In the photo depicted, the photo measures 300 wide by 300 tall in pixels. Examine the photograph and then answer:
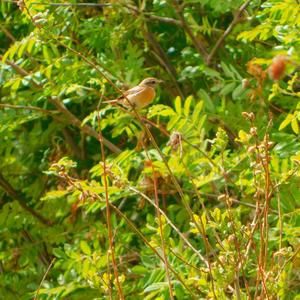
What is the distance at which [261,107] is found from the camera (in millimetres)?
5316

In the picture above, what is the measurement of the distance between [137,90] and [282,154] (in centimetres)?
80

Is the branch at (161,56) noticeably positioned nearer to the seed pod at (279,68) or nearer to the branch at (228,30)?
the branch at (228,30)

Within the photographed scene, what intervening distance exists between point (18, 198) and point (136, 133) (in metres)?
1.52

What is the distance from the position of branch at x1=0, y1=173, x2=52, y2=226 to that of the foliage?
0.05 ft

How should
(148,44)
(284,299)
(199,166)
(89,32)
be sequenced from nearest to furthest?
(284,299)
(199,166)
(89,32)
(148,44)

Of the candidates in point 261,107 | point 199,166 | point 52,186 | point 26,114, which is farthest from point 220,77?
point 52,186

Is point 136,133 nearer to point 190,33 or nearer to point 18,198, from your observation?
point 190,33

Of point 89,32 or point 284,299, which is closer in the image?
point 284,299

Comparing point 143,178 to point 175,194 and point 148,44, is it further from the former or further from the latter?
point 148,44

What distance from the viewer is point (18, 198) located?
6.78 meters

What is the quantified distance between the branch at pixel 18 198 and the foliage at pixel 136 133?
15 mm

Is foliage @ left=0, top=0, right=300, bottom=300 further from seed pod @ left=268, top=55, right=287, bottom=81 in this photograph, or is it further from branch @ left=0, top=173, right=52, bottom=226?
seed pod @ left=268, top=55, right=287, bottom=81

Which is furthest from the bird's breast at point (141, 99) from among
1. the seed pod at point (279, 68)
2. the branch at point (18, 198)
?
the seed pod at point (279, 68)

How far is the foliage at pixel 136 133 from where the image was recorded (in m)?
4.68
